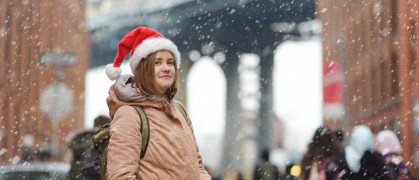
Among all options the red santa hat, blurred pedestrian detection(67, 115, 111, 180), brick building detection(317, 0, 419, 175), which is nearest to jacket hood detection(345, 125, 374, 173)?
blurred pedestrian detection(67, 115, 111, 180)

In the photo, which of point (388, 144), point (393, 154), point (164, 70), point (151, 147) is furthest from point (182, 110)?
point (388, 144)

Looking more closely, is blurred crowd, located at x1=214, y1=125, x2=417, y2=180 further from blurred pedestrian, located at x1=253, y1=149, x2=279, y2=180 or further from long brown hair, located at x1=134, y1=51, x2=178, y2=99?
blurred pedestrian, located at x1=253, y1=149, x2=279, y2=180

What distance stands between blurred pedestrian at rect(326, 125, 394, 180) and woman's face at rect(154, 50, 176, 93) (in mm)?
3130

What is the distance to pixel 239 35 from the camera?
5697cm

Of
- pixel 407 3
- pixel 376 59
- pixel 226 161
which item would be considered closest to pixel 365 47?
pixel 376 59

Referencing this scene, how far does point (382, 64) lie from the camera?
2744 centimetres

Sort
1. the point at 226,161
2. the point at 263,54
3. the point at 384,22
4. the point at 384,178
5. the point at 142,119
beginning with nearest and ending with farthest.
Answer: the point at 142,119, the point at 384,178, the point at 384,22, the point at 263,54, the point at 226,161

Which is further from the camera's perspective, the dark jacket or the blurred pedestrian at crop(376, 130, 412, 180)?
the blurred pedestrian at crop(376, 130, 412, 180)

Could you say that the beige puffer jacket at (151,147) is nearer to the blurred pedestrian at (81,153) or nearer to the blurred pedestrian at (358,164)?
the blurred pedestrian at (81,153)

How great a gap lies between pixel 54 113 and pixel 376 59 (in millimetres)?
14177

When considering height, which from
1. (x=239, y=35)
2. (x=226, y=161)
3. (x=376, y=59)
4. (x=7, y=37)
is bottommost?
(x=226, y=161)

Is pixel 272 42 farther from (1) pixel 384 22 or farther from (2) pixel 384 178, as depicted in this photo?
(2) pixel 384 178

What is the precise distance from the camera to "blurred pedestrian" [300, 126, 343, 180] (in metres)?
5.72

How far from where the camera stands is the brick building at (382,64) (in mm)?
21500
